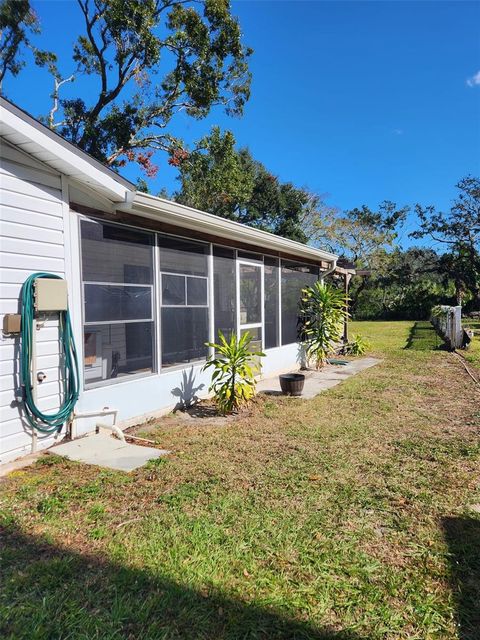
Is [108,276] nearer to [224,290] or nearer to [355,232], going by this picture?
[224,290]

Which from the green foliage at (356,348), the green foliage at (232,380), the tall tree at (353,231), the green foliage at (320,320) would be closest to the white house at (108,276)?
the green foliage at (232,380)

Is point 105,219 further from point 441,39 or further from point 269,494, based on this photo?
point 441,39

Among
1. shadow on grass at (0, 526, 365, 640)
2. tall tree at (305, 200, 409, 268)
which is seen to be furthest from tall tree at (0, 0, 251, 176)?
shadow on grass at (0, 526, 365, 640)

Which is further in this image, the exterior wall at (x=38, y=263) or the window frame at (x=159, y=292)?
the window frame at (x=159, y=292)

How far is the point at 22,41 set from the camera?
1277 centimetres

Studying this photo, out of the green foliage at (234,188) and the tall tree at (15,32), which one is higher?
the tall tree at (15,32)

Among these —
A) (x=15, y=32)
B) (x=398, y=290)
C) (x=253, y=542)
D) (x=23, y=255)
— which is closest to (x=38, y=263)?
→ (x=23, y=255)

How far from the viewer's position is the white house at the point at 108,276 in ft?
11.5

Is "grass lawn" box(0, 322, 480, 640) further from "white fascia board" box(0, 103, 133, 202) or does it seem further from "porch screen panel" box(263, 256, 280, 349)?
"porch screen panel" box(263, 256, 280, 349)

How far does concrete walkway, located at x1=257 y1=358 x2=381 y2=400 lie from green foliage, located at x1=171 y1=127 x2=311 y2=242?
8245 millimetres

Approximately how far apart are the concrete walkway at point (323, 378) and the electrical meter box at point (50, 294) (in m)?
3.86

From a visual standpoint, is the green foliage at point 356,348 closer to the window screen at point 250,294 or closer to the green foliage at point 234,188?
the window screen at point 250,294

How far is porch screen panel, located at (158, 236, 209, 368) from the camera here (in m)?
5.23

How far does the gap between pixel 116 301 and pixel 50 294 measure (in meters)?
0.92
